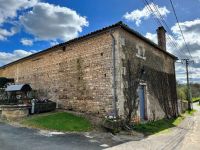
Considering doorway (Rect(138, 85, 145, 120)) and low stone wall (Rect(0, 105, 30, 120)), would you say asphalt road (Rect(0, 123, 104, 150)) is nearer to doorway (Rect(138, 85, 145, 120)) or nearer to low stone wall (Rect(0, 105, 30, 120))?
low stone wall (Rect(0, 105, 30, 120))

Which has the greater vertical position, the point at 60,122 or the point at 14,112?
the point at 14,112

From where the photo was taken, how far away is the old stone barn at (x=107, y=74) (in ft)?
39.8

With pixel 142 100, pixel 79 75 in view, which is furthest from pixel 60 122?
pixel 142 100

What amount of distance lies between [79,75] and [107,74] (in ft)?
7.85

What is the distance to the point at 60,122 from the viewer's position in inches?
459

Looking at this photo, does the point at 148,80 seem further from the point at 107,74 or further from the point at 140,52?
the point at 107,74

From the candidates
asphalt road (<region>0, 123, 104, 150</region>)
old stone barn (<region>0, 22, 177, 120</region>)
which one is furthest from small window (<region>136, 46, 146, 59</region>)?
asphalt road (<region>0, 123, 104, 150</region>)

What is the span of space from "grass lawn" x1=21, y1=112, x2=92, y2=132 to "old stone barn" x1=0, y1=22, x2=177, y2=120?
1018 mm

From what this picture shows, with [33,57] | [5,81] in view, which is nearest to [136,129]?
[33,57]

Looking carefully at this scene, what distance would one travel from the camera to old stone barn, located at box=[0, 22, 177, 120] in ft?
39.8

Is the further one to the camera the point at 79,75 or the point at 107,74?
the point at 79,75

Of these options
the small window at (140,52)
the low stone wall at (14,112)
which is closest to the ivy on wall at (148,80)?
the small window at (140,52)

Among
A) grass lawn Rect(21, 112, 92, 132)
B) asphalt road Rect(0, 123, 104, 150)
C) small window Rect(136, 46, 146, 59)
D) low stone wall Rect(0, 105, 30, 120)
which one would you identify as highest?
small window Rect(136, 46, 146, 59)

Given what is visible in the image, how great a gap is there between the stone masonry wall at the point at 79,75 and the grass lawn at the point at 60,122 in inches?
40.3
